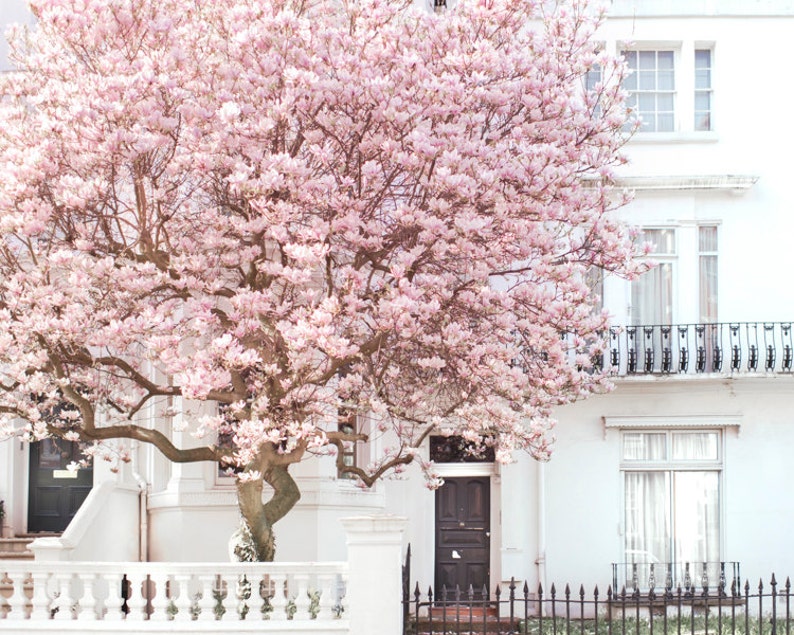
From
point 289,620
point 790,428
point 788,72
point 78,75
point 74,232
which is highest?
point 788,72

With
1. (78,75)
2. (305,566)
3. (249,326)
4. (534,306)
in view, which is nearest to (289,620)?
(305,566)

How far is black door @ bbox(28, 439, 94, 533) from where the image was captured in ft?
72.9

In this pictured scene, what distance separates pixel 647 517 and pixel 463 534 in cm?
287

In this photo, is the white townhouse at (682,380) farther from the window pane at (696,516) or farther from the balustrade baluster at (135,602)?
the balustrade baluster at (135,602)

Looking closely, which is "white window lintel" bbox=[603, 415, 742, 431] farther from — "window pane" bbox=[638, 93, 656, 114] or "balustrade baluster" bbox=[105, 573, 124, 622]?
"balustrade baluster" bbox=[105, 573, 124, 622]

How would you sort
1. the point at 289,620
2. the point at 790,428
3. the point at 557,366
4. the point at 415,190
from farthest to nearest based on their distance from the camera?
1. the point at 790,428
2. the point at 557,366
3. the point at 415,190
4. the point at 289,620

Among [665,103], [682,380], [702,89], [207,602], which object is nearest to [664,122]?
[665,103]

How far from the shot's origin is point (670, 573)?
886 inches

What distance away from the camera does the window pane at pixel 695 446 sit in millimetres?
22812

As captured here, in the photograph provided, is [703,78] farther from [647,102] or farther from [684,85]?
[647,102]

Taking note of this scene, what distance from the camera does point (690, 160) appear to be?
23.1 meters

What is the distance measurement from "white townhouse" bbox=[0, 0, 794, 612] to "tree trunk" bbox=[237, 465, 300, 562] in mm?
5294

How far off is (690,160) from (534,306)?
8.02 meters

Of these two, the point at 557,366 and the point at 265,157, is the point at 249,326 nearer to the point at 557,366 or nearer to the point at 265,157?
the point at 265,157
